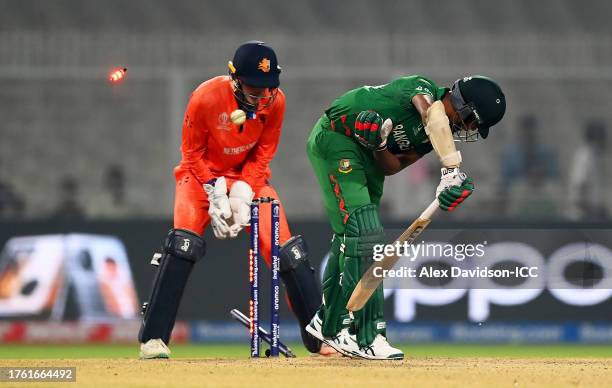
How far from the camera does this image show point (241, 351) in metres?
11.7

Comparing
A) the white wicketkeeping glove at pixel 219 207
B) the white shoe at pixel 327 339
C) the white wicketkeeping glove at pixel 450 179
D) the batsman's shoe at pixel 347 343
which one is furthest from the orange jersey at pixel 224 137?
the white wicketkeeping glove at pixel 450 179

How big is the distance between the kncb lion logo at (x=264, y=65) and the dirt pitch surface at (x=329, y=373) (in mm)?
1882

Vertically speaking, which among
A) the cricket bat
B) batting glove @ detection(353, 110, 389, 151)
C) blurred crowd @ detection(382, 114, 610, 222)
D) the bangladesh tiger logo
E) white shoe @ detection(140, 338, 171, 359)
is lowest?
white shoe @ detection(140, 338, 171, 359)

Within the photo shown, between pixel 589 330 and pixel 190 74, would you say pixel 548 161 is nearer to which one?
pixel 589 330

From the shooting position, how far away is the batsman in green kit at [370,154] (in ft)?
26.1

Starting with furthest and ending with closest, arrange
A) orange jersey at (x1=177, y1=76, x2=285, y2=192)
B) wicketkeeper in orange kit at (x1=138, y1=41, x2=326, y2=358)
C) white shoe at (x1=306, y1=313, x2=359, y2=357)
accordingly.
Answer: orange jersey at (x1=177, y1=76, x2=285, y2=192), wicketkeeper in orange kit at (x1=138, y1=41, x2=326, y2=358), white shoe at (x1=306, y1=313, x2=359, y2=357)

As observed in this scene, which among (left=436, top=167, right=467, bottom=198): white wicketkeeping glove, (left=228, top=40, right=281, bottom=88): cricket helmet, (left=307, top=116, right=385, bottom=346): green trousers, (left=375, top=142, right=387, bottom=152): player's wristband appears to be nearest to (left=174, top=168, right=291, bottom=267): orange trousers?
(left=307, top=116, right=385, bottom=346): green trousers

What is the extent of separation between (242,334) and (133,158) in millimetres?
3459

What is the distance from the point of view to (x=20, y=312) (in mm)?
12633

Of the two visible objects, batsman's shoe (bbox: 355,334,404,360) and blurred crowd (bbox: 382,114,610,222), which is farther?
blurred crowd (bbox: 382,114,610,222)

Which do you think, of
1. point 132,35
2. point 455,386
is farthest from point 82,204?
point 455,386

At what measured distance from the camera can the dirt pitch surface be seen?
7.04 m

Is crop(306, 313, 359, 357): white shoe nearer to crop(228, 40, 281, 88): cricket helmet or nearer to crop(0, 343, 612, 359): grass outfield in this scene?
crop(228, 40, 281, 88): cricket helmet

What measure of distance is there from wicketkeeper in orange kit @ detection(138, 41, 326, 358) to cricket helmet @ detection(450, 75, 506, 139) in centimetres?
125
